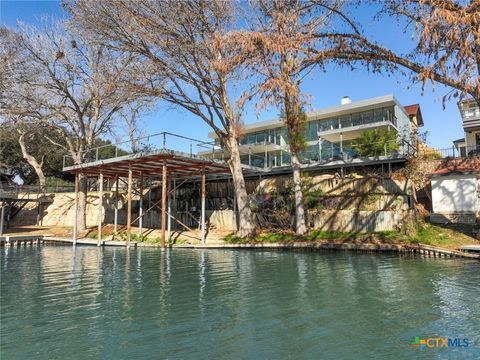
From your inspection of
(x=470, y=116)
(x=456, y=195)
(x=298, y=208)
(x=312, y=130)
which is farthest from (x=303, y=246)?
(x=312, y=130)

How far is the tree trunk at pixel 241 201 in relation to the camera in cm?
2064

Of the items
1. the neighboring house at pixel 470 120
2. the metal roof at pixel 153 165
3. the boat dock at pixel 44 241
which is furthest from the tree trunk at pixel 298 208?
the neighboring house at pixel 470 120

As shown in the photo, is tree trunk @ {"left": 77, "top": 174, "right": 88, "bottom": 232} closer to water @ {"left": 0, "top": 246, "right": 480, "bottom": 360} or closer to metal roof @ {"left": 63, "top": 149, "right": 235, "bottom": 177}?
metal roof @ {"left": 63, "top": 149, "right": 235, "bottom": 177}

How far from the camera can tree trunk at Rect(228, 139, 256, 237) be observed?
2064cm

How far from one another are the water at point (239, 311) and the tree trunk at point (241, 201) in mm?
7838

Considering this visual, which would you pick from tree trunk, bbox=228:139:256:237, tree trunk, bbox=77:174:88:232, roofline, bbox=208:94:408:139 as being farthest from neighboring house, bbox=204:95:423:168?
tree trunk, bbox=77:174:88:232

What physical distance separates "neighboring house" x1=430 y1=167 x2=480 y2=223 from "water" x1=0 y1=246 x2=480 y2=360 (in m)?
7.05

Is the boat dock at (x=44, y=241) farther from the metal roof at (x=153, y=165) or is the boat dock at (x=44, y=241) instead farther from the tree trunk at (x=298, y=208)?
the tree trunk at (x=298, y=208)

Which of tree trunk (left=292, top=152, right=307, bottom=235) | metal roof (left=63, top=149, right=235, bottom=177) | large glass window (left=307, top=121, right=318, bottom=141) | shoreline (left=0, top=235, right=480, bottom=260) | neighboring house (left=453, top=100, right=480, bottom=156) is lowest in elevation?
shoreline (left=0, top=235, right=480, bottom=260)

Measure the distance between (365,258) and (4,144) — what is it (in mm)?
40415

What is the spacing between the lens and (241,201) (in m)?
21.0

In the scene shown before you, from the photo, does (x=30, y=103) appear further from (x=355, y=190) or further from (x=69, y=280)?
(x=355, y=190)

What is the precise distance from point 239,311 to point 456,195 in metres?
16.6

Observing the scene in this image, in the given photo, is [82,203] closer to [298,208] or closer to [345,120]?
[298,208]
